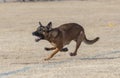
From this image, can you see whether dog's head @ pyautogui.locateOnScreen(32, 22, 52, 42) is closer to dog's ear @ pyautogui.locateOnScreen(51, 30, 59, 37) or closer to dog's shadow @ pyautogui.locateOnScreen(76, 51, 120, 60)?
dog's ear @ pyautogui.locateOnScreen(51, 30, 59, 37)

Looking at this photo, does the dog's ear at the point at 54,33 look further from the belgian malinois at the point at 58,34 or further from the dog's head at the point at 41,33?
the dog's head at the point at 41,33

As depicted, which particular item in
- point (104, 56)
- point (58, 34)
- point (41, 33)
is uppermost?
point (41, 33)

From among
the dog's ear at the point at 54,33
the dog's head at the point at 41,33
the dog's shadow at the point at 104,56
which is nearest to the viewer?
the dog's head at the point at 41,33

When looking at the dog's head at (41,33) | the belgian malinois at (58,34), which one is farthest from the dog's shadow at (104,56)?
the dog's head at (41,33)

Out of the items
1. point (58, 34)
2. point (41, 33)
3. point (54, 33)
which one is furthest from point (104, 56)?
point (41, 33)

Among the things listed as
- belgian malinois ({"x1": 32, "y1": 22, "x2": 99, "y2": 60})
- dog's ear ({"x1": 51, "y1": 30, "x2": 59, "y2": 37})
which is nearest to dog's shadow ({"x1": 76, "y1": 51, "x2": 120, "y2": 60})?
belgian malinois ({"x1": 32, "y1": 22, "x2": 99, "y2": 60})

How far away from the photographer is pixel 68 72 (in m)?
11.9

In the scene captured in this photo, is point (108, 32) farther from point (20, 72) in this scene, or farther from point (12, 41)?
point (20, 72)

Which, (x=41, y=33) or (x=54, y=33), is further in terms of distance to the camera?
(x=54, y=33)

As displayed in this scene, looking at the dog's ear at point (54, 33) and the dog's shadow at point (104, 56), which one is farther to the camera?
the dog's shadow at point (104, 56)

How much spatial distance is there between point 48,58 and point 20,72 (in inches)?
81.4

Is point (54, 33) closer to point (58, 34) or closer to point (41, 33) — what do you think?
point (58, 34)

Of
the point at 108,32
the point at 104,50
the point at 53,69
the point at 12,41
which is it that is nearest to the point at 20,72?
the point at 53,69

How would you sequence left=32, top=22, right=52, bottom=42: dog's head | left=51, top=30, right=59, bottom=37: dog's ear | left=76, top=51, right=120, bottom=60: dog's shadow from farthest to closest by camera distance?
left=76, top=51, right=120, bottom=60: dog's shadow < left=51, top=30, right=59, bottom=37: dog's ear < left=32, top=22, right=52, bottom=42: dog's head
